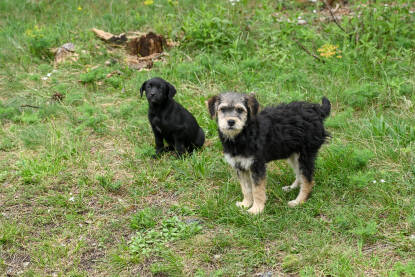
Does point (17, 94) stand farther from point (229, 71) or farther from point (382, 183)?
point (382, 183)

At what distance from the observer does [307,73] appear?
860 centimetres

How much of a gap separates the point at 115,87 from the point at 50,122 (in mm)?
1777

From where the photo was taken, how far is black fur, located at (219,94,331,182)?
5137 millimetres

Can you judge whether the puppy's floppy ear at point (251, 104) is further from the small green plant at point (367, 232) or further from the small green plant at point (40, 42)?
the small green plant at point (40, 42)

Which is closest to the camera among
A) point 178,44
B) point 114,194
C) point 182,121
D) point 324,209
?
point 324,209

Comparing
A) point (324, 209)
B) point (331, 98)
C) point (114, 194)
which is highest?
point (331, 98)

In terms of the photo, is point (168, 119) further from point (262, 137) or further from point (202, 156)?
point (262, 137)

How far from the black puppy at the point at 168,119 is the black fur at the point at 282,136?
1650 mm

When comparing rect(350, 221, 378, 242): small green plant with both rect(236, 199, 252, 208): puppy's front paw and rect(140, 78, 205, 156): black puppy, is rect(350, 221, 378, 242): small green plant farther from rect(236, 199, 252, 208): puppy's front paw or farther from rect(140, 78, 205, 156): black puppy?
rect(140, 78, 205, 156): black puppy

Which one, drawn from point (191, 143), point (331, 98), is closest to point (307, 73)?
point (331, 98)

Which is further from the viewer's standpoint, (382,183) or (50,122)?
(50,122)

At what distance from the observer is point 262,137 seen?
521 centimetres

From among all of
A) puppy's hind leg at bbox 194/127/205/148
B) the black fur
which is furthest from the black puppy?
the black fur

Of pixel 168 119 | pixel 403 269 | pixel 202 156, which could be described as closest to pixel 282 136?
pixel 202 156
